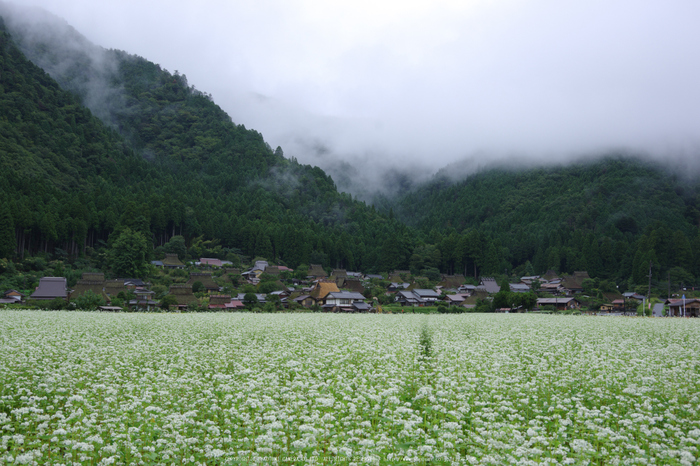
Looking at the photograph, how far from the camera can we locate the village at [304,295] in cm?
4019

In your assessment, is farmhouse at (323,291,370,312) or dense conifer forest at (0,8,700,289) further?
dense conifer forest at (0,8,700,289)

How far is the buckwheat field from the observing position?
5812mm

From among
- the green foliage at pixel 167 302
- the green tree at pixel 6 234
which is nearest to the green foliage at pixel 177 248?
the green tree at pixel 6 234

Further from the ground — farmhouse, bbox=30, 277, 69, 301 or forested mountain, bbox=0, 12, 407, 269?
forested mountain, bbox=0, 12, 407, 269

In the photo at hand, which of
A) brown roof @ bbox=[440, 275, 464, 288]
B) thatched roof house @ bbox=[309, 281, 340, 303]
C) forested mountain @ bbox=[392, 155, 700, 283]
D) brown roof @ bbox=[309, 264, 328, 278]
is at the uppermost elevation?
forested mountain @ bbox=[392, 155, 700, 283]

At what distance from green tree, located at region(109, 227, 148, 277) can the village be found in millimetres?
1865

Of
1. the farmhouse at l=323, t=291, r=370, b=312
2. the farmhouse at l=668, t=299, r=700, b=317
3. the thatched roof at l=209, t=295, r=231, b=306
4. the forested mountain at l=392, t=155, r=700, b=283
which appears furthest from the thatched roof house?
the forested mountain at l=392, t=155, r=700, b=283

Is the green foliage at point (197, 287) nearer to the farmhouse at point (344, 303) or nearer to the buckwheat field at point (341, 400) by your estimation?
the farmhouse at point (344, 303)

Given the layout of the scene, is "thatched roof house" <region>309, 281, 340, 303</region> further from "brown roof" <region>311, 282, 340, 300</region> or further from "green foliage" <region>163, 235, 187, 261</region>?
"green foliage" <region>163, 235, 187, 261</region>

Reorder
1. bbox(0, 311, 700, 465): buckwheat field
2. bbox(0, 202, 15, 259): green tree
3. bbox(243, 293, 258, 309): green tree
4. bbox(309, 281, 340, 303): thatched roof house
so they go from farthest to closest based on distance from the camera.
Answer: bbox(309, 281, 340, 303): thatched roof house < bbox(0, 202, 15, 259): green tree < bbox(243, 293, 258, 309): green tree < bbox(0, 311, 700, 465): buckwheat field

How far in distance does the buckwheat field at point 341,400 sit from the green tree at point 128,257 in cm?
3838

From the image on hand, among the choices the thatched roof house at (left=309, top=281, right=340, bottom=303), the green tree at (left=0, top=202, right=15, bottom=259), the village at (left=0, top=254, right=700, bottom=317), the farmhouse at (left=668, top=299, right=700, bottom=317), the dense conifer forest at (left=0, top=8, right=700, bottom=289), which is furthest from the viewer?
the dense conifer forest at (left=0, top=8, right=700, bottom=289)

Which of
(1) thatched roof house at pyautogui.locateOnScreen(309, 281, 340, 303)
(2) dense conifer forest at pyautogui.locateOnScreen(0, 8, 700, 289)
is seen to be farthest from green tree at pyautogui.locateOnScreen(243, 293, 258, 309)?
(2) dense conifer forest at pyautogui.locateOnScreen(0, 8, 700, 289)

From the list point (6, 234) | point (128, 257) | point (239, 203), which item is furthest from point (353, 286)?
point (239, 203)
